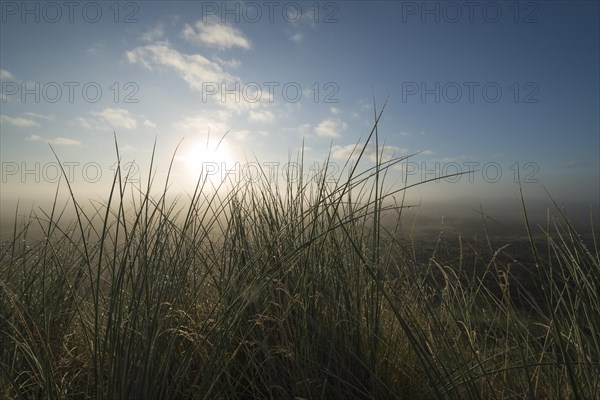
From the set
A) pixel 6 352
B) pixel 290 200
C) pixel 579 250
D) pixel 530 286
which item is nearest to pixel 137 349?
pixel 6 352

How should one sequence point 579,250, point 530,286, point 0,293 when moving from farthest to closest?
point 530,286
point 0,293
point 579,250

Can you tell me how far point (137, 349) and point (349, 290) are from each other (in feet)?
2.83

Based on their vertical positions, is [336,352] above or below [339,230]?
below

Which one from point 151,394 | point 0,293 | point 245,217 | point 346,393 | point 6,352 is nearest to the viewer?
point 151,394

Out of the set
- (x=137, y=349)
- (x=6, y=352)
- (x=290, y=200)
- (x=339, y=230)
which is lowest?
(x=6, y=352)

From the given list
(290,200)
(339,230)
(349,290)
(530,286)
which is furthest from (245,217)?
(530,286)

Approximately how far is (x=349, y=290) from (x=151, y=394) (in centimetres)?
86

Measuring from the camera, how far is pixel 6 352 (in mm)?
1543

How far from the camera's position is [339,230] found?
2.14m

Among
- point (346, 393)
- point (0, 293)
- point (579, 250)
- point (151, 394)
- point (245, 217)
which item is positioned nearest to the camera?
point (151, 394)

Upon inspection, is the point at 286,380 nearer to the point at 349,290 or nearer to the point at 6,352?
the point at 349,290

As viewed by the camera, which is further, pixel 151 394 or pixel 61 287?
pixel 61 287

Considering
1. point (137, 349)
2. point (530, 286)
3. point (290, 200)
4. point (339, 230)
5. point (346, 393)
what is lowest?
point (530, 286)

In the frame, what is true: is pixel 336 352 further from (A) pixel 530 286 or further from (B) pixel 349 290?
(A) pixel 530 286
